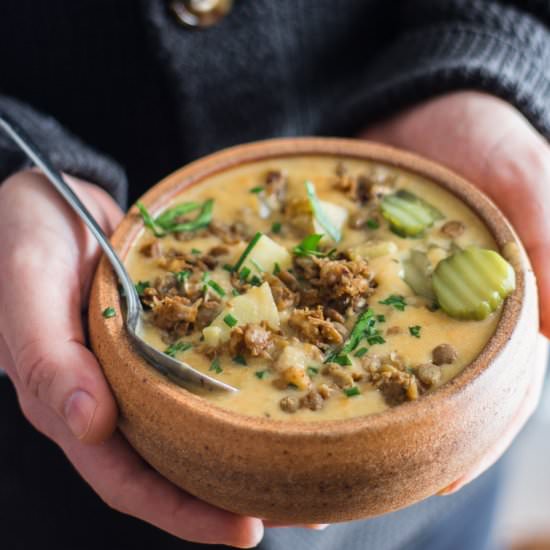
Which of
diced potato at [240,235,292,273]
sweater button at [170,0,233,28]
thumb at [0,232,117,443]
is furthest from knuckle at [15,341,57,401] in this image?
sweater button at [170,0,233,28]

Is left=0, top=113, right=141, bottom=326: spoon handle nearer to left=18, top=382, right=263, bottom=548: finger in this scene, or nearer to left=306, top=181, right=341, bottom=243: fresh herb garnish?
left=18, top=382, right=263, bottom=548: finger

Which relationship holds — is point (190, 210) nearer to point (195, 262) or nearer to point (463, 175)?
point (195, 262)

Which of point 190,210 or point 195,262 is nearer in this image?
point 195,262

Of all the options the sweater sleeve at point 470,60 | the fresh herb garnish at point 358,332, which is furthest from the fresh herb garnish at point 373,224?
the sweater sleeve at point 470,60

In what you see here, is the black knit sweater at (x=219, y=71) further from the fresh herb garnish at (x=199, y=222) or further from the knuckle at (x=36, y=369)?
the knuckle at (x=36, y=369)

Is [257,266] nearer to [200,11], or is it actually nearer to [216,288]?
[216,288]

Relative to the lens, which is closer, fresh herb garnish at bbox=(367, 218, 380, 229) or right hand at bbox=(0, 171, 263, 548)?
right hand at bbox=(0, 171, 263, 548)

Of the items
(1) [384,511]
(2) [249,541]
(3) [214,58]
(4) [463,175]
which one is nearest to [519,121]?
(4) [463,175]
